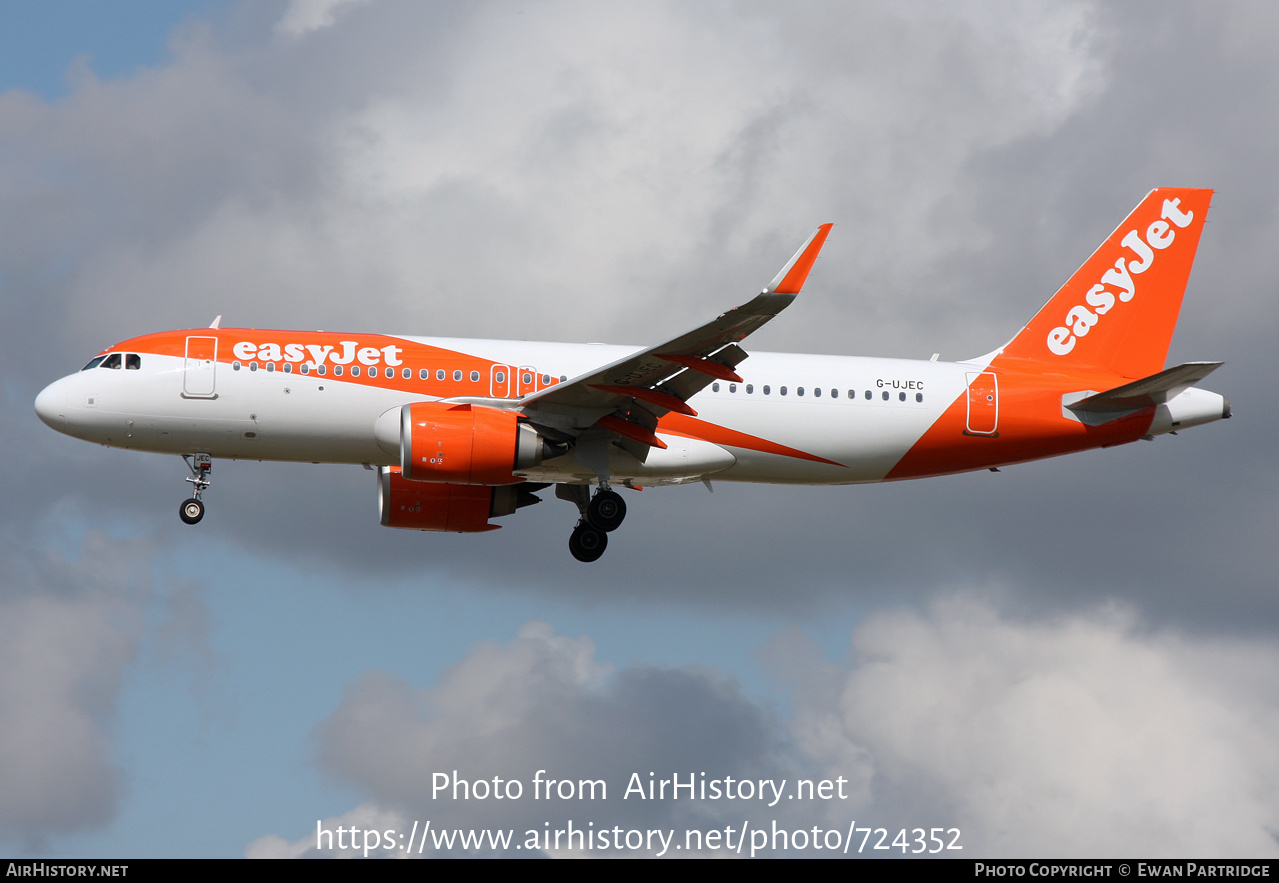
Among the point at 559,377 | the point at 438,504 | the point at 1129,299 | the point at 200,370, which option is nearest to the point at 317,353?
the point at 200,370

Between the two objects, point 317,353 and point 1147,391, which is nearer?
point 317,353

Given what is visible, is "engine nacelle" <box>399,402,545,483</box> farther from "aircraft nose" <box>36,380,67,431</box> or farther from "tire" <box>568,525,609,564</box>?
"aircraft nose" <box>36,380,67,431</box>

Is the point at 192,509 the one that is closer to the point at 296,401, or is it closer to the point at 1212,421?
the point at 296,401

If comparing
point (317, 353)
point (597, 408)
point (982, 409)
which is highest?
point (317, 353)

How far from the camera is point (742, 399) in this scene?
3594 cm

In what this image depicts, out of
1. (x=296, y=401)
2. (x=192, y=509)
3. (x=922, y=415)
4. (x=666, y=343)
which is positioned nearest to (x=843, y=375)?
(x=922, y=415)

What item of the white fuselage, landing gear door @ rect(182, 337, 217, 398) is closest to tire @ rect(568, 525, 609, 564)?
the white fuselage

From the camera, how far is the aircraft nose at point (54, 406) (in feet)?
113

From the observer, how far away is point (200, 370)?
3428 cm

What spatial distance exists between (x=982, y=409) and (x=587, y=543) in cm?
984

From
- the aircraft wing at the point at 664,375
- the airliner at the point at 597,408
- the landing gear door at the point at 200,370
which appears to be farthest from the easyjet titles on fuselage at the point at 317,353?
the aircraft wing at the point at 664,375

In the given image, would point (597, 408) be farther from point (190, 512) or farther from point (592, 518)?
point (190, 512)

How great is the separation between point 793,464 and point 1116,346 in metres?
9.61

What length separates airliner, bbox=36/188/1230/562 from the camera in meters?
33.6
